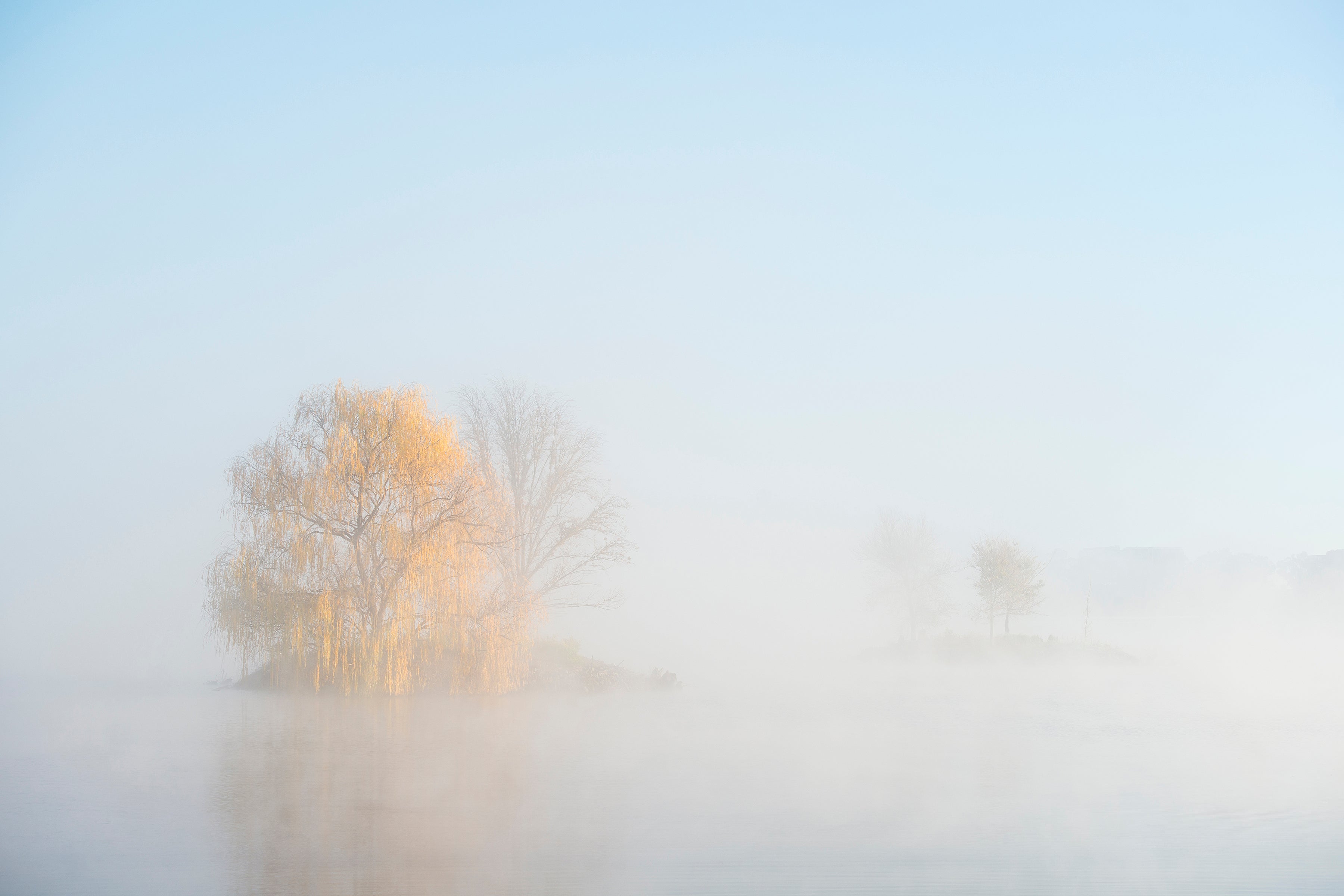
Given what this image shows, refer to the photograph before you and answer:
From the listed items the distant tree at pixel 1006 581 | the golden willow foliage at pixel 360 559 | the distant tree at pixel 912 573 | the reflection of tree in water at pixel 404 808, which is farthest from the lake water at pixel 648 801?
the distant tree at pixel 912 573

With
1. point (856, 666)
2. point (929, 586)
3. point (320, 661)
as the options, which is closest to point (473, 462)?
point (320, 661)

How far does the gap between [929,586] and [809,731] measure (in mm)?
32237

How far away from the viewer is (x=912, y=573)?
146 feet

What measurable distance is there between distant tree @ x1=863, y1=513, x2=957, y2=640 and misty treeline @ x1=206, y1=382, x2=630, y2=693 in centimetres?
3036

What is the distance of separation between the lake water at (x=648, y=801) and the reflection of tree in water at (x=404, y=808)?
0.14 feet

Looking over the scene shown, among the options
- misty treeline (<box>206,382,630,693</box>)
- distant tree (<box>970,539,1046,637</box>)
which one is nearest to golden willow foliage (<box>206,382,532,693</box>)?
misty treeline (<box>206,382,630,693</box>)

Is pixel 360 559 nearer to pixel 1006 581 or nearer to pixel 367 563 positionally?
pixel 367 563

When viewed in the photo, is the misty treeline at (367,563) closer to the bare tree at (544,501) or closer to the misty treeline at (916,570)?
the bare tree at (544,501)

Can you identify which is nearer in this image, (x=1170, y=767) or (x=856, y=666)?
(x=1170, y=767)

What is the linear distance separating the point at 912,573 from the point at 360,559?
35649 mm

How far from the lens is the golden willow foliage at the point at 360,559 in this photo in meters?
17.8

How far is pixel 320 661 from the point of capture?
17531 mm

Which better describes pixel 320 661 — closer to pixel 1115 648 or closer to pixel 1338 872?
pixel 1338 872

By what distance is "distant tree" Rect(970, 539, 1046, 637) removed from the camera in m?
39.5
